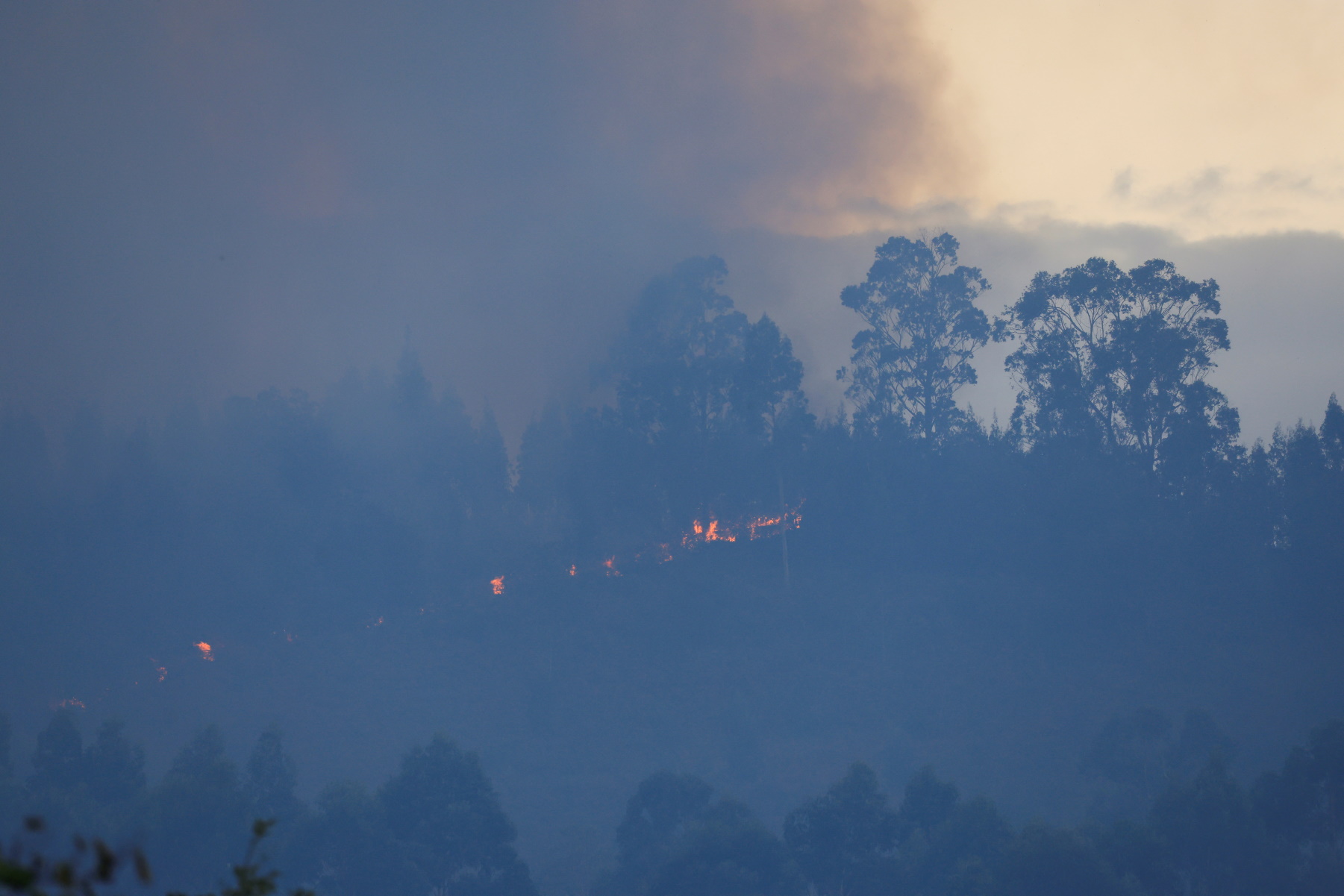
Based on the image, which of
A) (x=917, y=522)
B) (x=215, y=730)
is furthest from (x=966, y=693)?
(x=215, y=730)

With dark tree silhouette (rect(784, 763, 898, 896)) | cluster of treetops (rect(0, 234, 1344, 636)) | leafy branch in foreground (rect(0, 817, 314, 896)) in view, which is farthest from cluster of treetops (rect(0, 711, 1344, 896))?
leafy branch in foreground (rect(0, 817, 314, 896))

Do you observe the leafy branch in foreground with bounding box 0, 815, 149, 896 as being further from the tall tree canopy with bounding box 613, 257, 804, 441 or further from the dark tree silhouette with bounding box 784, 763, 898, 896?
the tall tree canopy with bounding box 613, 257, 804, 441

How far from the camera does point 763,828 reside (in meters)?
47.0

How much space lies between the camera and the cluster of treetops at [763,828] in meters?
42.4

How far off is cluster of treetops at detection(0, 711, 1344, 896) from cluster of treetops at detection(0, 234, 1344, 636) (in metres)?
21.7

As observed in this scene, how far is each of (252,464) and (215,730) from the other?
5421 cm

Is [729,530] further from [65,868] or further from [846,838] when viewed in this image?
[65,868]

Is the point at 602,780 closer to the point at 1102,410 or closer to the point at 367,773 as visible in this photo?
the point at 367,773

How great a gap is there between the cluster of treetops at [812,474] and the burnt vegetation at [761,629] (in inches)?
11.9

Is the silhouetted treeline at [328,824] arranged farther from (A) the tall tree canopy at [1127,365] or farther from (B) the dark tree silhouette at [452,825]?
(A) the tall tree canopy at [1127,365]

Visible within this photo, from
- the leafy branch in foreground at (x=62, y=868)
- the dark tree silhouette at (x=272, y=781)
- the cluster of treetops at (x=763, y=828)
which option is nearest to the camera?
the leafy branch in foreground at (x=62, y=868)

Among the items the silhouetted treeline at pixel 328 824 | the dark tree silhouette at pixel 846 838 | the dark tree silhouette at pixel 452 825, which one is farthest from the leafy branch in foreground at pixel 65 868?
the dark tree silhouette at pixel 452 825

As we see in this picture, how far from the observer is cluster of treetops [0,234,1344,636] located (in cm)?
7212

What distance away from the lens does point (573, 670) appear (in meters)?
75.8
